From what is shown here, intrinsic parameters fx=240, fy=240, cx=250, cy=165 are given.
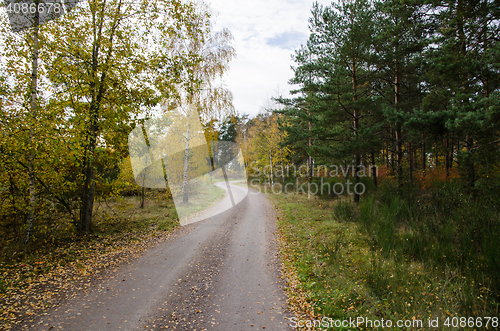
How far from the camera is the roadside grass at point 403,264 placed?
392 cm

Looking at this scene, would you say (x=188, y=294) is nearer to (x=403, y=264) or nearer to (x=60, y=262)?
(x=60, y=262)

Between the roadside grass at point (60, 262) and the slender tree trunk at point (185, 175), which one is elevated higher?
the slender tree trunk at point (185, 175)

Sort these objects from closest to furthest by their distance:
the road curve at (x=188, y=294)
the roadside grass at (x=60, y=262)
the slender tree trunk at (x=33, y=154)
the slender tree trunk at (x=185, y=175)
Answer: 1. the road curve at (x=188, y=294)
2. the roadside grass at (x=60, y=262)
3. the slender tree trunk at (x=33, y=154)
4. the slender tree trunk at (x=185, y=175)

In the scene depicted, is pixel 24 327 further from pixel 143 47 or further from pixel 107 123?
pixel 143 47

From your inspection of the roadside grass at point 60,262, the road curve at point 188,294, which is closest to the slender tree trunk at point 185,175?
the roadside grass at point 60,262

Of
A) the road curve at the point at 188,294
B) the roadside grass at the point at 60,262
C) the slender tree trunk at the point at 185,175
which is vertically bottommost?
the road curve at the point at 188,294

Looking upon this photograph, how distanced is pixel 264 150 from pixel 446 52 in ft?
70.3

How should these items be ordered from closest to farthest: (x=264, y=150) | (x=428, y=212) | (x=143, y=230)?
(x=428, y=212) < (x=143, y=230) < (x=264, y=150)

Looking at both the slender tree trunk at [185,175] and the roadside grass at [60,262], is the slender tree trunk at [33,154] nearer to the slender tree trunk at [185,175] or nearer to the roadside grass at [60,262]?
the roadside grass at [60,262]

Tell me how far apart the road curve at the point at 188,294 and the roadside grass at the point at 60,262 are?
0.44 meters

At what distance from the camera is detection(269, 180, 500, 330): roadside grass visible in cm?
392

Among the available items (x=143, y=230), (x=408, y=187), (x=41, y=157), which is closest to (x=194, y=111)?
(x=143, y=230)

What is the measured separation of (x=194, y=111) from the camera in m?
15.4

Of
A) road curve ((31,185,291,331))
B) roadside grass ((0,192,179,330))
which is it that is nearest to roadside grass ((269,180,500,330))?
road curve ((31,185,291,331))
